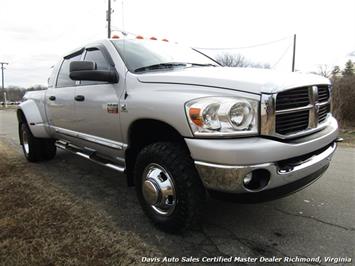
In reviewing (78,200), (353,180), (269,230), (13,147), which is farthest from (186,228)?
(13,147)

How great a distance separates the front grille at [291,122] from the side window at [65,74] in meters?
2.94

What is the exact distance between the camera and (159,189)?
293 centimetres

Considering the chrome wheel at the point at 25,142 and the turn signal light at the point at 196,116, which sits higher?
the turn signal light at the point at 196,116

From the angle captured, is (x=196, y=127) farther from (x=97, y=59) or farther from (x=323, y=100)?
(x=97, y=59)

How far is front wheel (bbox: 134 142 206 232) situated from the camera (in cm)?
272

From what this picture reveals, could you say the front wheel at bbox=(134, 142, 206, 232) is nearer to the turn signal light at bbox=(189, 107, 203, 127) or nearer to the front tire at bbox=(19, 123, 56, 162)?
the turn signal light at bbox=(189, 107, 203, 127)

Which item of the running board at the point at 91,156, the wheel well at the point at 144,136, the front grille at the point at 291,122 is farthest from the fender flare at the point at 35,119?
the front grille at the point at 291,122

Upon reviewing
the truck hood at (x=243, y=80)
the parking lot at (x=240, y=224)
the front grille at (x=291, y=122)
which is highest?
the truck hood at (x=243, y=80)

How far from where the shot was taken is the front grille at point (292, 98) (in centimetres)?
256

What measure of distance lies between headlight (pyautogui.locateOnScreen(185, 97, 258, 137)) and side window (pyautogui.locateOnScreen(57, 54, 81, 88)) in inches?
102

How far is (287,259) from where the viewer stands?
8.48 feet

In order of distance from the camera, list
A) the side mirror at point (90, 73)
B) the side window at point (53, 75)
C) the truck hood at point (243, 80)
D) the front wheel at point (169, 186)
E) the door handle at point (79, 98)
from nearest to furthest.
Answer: the truck hood at point (243, 80)
the front wheel at point (169, 186)
the side mirror at point (90, 73)
the door handle at point (79, 98)
the side window at point (53, 75)

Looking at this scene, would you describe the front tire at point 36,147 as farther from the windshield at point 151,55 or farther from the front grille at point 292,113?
the front grille at point 292,113

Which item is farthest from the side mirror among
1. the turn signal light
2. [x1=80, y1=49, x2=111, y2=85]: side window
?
the turn signal light
